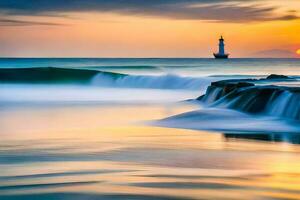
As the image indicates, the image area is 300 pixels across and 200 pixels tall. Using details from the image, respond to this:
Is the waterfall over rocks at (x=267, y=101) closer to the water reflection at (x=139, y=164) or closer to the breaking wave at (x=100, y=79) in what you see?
the water reflection at (x=139, y=164)

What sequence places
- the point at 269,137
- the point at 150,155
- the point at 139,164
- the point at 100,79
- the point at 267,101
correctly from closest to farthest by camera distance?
the point at 139,164 < the point at 150,155 < the point at 269,137 < the point at 267,101 < the point at 100,79

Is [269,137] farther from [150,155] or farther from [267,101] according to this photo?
[267,101]

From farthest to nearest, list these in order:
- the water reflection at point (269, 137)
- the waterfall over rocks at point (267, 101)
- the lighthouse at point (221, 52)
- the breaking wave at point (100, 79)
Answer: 1. the lighthouse at point (221, 52)
2. the breaking wave at point (100, 79)
3. the waterfall over rocks at point (267, 101)
4. the water reflection at point (269, 137)

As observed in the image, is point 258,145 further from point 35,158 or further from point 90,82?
point 90,82

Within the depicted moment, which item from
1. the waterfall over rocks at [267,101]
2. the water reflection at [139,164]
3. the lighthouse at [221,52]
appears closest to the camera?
the water reflection at [139,164]

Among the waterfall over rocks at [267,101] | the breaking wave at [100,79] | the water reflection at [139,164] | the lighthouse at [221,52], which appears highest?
the lighthouse at [221,52]

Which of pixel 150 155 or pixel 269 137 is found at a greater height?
pixel 269 137

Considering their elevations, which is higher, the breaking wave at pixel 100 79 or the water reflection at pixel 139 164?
the breaking wave at pixel 100 79

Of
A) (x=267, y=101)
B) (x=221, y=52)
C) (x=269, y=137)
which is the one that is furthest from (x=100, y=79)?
(x=221, y=52)

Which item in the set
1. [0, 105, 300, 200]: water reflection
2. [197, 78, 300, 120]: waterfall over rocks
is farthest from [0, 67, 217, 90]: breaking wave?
[0, 105, 300, 200]: water reflection

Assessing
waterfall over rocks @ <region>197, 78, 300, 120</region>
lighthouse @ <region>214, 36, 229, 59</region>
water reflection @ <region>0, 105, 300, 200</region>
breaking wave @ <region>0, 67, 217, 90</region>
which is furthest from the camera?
lighthouse @ <region>214, 36, 229, 59</region>

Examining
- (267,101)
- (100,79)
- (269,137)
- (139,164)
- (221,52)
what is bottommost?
(139,164)

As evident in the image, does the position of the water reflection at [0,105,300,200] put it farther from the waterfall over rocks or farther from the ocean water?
the waterfall over rocks

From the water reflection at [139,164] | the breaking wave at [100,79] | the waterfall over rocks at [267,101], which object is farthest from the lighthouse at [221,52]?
the water reflection at [139,164]
